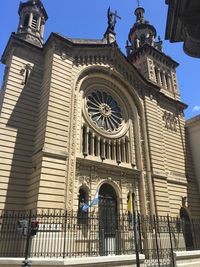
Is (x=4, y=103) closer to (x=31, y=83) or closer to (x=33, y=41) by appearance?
(x=31, y=83)

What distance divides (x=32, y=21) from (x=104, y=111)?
12469mm

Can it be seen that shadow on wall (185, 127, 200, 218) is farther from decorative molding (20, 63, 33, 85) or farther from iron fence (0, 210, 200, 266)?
decorative molding (20, 63, 33, 85)

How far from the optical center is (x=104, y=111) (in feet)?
78.0

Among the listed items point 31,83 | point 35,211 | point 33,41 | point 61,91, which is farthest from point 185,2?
point 33,41

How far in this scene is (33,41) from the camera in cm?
2531

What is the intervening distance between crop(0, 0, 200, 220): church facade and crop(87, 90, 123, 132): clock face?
10cm

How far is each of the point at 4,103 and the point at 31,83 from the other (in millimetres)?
3200

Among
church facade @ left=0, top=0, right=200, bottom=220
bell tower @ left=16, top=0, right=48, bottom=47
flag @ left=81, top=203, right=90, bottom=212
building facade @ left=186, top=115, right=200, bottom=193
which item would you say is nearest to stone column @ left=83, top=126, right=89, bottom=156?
church facade @ left=0, top=0, right=200, bottom=220

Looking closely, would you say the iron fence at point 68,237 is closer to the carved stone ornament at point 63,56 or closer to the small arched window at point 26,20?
the carved stone ornament at point 63,56

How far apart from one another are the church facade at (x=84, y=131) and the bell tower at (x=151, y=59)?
1275mm

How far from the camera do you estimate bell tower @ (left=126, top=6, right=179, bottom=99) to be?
105ft

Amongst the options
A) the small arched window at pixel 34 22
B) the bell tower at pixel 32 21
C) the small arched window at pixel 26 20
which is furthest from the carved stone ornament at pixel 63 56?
the small arched window at pixel 26 20

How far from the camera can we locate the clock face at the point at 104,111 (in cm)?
2298

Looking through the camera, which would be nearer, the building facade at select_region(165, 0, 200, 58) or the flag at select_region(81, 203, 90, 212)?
the building facade at select_region(165, 0, 200, 58)
